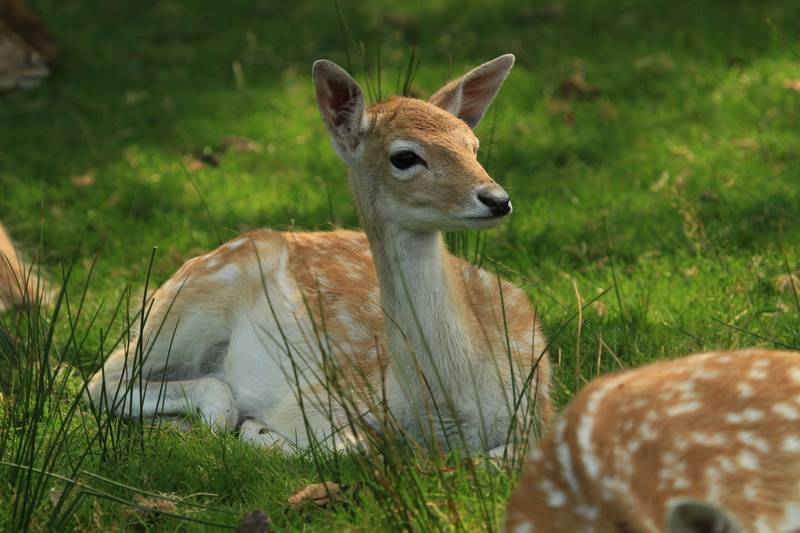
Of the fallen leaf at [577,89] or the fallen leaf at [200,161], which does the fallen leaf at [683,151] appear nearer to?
the fallen leaf at [577,89]

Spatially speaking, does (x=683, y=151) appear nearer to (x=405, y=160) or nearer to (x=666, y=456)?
(x=405, y=160)

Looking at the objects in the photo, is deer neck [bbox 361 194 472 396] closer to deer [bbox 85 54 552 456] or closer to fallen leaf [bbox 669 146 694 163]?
deer [bbox 85 54 552 456]

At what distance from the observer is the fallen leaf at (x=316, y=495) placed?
4.22 m

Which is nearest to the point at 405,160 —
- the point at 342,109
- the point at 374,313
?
the point at 342,109

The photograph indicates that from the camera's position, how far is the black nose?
4758 mm

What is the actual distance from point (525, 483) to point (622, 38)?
7.32 metres

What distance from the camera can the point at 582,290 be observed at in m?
6.34

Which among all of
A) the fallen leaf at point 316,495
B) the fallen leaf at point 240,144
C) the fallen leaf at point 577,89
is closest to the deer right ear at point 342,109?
the fallen leaf at point 316,495

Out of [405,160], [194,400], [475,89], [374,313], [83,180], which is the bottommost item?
[194,400]

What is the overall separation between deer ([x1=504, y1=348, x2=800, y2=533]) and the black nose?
149 cm

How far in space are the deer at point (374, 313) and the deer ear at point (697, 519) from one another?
1831 mm

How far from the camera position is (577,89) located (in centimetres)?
919

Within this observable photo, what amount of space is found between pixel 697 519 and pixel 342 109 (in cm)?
322

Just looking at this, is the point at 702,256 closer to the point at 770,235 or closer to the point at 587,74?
the point at 770,235
